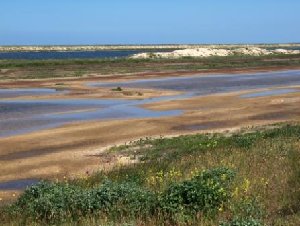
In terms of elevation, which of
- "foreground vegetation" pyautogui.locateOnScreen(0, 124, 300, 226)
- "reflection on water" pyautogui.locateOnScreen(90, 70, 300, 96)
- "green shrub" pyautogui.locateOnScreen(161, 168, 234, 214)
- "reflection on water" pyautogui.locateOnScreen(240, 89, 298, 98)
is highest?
"green shrub" pyautogui.locateOnScreen(161, 168, 234, 214)

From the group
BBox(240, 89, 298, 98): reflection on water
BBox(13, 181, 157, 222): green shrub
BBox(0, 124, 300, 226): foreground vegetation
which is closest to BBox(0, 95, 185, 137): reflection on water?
BBox(240, 89, 298, 98): reflection on water

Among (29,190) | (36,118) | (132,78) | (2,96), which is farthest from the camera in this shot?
(132,78)

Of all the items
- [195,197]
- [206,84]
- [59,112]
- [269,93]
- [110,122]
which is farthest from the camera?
[206,84]

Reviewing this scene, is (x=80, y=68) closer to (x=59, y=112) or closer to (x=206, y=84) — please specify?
(x=206, y=84)

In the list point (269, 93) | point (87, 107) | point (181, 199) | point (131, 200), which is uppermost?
point (181, 199)

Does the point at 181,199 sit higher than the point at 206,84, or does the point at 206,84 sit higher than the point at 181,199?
the point at 181,199

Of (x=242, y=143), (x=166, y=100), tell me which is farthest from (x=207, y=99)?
(x=242, y=143)

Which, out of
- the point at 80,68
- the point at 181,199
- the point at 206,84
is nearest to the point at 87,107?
the point at 206,84

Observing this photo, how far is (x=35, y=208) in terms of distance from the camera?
9.46 metres

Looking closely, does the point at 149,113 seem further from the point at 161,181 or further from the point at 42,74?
the point at 42,74

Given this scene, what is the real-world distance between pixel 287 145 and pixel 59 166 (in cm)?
655

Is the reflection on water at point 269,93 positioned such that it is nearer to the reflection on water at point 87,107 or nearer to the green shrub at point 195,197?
the reflection on water at point 87,107

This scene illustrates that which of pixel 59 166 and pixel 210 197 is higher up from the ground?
pixel 210 197

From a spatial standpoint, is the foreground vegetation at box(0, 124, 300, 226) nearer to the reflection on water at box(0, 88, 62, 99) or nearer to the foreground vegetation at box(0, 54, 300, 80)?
the reflection on water at box(0, 88, 62, 99)
